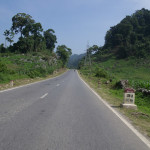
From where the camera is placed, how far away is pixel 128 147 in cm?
439

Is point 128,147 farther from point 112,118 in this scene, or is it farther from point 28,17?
point 28,17

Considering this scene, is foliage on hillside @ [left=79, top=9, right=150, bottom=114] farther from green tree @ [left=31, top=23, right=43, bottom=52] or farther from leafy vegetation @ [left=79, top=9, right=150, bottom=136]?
green tree @ [left=31, top=23, right=43, bottom=52]

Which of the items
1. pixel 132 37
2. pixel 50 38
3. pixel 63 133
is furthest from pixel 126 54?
pixel 63 133

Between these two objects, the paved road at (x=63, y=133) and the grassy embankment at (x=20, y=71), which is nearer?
the paved road at (x=63, y=133)

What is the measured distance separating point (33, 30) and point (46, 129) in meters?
69.1

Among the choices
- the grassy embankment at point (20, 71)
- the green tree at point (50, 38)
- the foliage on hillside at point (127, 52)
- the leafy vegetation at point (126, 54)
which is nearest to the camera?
the grassy embankment at point (20, 71)

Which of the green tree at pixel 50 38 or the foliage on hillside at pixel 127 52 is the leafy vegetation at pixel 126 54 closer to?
the foliage on hillside at pixel 127 52

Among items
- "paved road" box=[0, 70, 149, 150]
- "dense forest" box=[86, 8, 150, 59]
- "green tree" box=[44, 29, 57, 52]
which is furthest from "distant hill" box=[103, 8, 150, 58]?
"paved road" box=[0, 70, 149, 150]

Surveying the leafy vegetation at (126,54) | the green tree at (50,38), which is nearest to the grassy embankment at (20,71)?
the leafy vegetation at (126,54)

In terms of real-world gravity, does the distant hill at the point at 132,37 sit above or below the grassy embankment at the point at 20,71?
above

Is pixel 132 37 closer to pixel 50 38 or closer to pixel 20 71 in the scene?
pixel 50 38

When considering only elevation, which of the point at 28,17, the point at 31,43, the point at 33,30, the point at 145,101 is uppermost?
the point at 28,17

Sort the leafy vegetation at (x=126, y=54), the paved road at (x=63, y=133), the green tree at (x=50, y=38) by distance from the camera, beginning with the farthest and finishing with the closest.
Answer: the green tree at (x=50, y=38) → the leafy vegetation at (x=126, y=54) → the paved road at (x=63, y=133)

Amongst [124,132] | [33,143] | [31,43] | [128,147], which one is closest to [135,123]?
[124,132]
